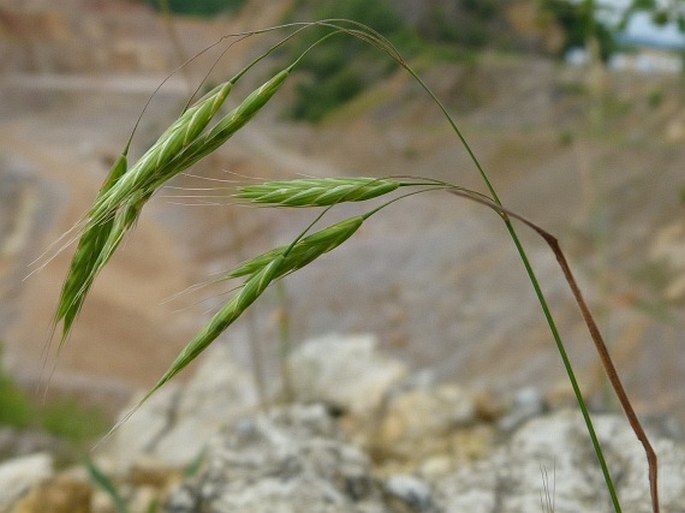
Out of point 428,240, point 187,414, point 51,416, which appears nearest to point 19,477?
point 187,414

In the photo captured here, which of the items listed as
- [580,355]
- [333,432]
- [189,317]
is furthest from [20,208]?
[333,432]

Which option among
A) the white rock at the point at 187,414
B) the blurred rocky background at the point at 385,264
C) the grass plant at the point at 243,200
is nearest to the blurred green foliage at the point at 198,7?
the blurred rocky background at the point at 385,264

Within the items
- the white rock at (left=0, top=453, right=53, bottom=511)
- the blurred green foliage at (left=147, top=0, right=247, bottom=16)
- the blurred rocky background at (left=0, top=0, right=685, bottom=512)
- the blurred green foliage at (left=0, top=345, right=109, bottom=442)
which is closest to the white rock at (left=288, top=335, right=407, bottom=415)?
the blurred rocky background at (left=0, top=0, right=685, bottom=512)

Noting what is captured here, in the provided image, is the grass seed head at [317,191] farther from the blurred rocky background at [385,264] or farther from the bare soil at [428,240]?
the bare soil at [428,240]

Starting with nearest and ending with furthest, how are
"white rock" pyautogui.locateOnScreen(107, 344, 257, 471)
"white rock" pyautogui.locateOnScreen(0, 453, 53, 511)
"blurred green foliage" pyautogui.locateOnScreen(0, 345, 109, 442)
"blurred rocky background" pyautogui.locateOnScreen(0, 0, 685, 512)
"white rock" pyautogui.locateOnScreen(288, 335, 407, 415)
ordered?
"blurred rocky background" pyautogui.locateOnScreen(0, 0, 685, 512) → "white rock" pyautogui.locateOnScreen(0, 453, 53, 511) → "white rock" pyautogui.locateOnScreen(288, 335, 407, 415) → "white rock" pyautogui.locateOnScreen(107, 344, 257, 471) → "blurred green foliage" pyautogui.locateOnScreen(0, 345, 109, 442)

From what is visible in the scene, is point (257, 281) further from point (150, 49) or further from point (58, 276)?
point (150, 49)

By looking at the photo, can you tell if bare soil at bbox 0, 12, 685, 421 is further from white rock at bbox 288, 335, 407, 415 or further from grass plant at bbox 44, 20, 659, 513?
grass plant at bbox 44, 20, 659, 513
